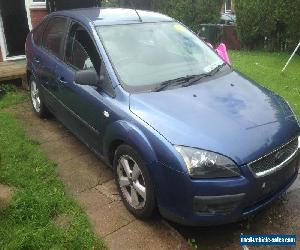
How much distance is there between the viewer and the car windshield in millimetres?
3945

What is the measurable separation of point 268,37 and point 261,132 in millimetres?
10584

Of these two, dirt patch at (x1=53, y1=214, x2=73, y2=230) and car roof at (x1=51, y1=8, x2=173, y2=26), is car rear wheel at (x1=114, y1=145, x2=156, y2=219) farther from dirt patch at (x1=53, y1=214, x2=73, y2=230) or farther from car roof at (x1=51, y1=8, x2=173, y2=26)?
car roof at (x1=51, y1=8, x2=173, y2=26)

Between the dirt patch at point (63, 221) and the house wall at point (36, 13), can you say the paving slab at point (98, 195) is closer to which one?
the dirt patch at point (63, 221)

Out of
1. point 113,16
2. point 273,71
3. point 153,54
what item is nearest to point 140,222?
point 153,54

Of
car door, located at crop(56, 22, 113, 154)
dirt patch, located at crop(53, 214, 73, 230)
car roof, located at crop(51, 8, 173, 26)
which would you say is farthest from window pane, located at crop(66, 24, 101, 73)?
dirt patch, located at crop(53, 214, 73, 230)

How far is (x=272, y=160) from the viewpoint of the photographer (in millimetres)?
3203

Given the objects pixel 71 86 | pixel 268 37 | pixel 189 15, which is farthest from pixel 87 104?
pixel 189 15

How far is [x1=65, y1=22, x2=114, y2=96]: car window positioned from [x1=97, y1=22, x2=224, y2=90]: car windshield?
142mm

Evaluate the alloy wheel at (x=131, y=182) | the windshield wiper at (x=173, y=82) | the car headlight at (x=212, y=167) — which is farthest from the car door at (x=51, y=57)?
the car headlight at (x=212, y=167)

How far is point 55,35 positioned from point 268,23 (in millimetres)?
9128

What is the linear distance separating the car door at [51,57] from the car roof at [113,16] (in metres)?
0.30

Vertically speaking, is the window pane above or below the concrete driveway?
above

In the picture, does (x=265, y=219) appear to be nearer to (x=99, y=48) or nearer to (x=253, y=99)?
(x=253, y=99)

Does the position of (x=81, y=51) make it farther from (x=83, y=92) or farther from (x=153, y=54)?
(x=153, y=54)
